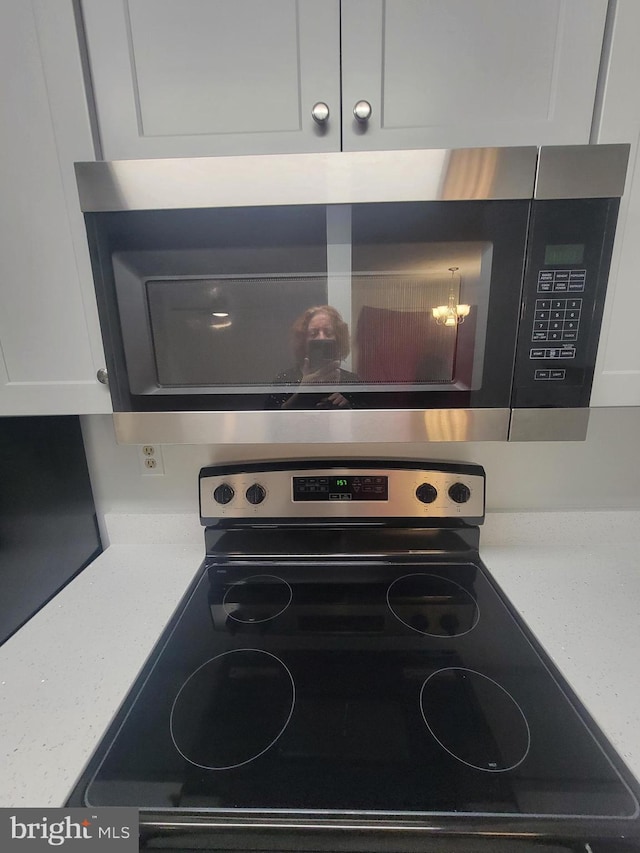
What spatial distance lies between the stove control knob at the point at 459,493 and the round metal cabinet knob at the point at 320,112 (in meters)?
0.77

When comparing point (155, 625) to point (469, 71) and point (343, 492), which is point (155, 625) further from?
point (469, 71)

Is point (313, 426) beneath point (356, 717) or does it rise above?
above

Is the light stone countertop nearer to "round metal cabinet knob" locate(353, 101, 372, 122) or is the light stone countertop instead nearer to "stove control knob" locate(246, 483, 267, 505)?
"stove control knob" locate(246, 483, 267, 505)

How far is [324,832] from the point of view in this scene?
465 millimetres

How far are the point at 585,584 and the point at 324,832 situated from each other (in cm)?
73

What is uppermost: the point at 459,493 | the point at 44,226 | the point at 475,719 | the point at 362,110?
the point at 362,110

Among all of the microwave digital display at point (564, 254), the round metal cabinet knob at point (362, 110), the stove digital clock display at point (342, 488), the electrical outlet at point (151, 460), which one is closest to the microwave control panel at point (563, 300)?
the microwave digital display at point (564, 254)

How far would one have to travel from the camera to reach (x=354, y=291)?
0.61m

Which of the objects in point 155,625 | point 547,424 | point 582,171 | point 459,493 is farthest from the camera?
point 459,493

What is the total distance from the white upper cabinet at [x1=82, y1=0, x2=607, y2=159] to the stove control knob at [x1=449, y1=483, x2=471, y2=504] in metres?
0.67

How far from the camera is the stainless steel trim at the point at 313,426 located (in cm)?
65

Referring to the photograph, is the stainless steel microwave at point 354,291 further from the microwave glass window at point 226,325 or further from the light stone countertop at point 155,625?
the light stone countertop at point 155,625

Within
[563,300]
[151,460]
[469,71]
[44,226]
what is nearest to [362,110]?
[469,71]

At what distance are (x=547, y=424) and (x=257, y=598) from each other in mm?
669
